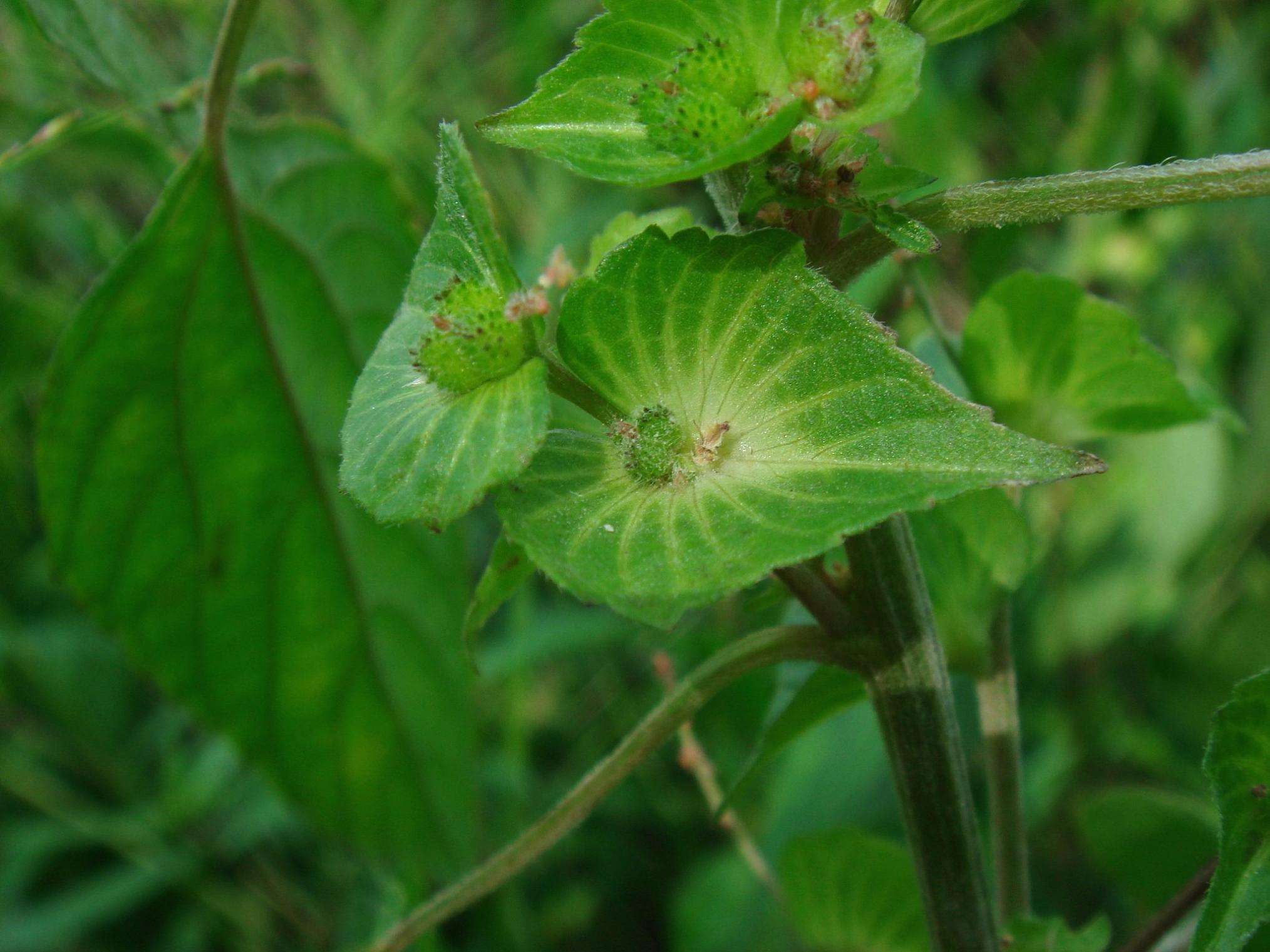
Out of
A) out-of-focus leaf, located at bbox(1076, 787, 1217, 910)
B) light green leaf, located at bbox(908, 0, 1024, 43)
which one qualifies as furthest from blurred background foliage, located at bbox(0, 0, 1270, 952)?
light green leaf, located at bbox(908, 0, 1024, 43)

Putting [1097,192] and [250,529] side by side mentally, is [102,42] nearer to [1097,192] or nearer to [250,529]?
→ [250,529]

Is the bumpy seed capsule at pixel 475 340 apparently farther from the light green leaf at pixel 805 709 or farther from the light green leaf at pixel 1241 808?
the light green leaf at pixel 1241 808

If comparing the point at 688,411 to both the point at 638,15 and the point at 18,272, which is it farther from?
the point at 18,272

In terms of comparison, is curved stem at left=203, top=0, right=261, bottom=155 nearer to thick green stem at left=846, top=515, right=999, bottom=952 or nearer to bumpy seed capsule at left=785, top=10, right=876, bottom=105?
bumpy seed capsule at left=785, top=10, right=876, bottom=105

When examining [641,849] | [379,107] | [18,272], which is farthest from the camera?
[18,272]

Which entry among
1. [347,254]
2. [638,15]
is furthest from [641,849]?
[638,15]

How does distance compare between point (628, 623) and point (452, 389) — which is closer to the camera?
point (452, 389)

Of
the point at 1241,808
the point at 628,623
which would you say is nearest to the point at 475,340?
the point at 1241,808
